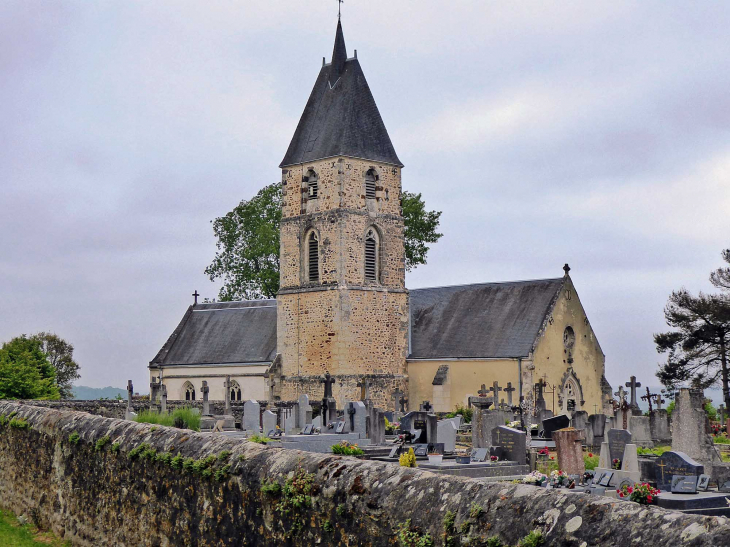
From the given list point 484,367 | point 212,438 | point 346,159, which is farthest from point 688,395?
point 346,159

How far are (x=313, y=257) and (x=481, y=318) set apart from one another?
780 centimetres

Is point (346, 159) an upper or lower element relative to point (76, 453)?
upper

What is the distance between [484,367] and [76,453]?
90.8 ft

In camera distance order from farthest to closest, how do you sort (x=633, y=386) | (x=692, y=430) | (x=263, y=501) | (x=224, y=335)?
(x=224, y=335) < (x=633, y=386) < (x=692, y=430) < (x=263, y=501)

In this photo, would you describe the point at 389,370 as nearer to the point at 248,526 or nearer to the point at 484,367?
the point at 484,367

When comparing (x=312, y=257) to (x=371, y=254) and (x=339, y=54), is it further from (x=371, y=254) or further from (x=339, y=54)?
(x=339, y=54)

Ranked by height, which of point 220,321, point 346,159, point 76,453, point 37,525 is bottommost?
point 37,525

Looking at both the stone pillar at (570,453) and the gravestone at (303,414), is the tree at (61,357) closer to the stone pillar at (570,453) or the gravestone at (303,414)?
the gravestone at (303,414)

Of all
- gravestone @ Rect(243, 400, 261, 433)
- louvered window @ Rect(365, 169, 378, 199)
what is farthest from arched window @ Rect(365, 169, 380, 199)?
gravestone @ Rect(243, 400, 261, 433)

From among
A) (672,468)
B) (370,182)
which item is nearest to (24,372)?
(370,182)

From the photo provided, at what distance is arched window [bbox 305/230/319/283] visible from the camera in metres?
40.3

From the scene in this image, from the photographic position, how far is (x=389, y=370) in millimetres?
39938

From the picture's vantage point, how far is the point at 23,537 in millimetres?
12453

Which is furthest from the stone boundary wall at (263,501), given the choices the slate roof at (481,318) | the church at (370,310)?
the slate roof at (481,318)
